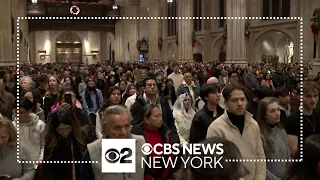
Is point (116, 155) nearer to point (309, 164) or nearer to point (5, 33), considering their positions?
point (309, 164)

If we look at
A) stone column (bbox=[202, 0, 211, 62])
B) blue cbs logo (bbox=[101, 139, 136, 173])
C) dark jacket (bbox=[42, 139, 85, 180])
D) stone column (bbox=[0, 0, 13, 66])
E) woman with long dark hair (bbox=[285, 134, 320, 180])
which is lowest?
dark jacket (bbox=[42, 139, 85, 180])

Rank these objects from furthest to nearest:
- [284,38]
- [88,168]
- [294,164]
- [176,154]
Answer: [284,38] < [176,154] < [88,168] < [294,164]

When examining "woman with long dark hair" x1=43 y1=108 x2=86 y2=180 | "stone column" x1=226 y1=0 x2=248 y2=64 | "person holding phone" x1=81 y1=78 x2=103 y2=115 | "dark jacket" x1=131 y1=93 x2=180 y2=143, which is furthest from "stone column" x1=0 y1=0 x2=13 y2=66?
"woman with long dark hair" x1=43 y1=108 x2=86 y2=180

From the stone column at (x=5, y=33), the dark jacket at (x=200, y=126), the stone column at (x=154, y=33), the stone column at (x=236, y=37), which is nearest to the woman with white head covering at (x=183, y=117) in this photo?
the dark jacket at (x=200, y=126)

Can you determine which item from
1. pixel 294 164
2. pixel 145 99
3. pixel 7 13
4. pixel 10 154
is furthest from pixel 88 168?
pixel 7 13

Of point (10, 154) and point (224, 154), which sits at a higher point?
point (224, 154)

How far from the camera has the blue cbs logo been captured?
12.2 feet

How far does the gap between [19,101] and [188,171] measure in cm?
384

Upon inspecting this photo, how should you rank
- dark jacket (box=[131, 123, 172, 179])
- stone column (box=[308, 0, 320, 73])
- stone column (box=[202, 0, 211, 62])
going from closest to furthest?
1. dark jacket (box=[131, 123, 172, 179])
2. stone column (box=[308, 0, 320, 73])
3. stone column (box=[202, 0, 211, 62])

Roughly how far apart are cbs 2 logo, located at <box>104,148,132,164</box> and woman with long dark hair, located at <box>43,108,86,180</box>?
2.73ft

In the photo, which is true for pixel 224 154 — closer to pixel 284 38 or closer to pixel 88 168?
pixel 88 168

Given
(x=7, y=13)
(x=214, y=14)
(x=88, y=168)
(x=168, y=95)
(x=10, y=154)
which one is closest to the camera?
(x=88, y=168)

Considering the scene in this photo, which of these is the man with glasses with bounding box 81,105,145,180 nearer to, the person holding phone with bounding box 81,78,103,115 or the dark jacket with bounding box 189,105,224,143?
the dark jacket with bounding box 189,105,224,143

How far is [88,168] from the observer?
3.82 metres
